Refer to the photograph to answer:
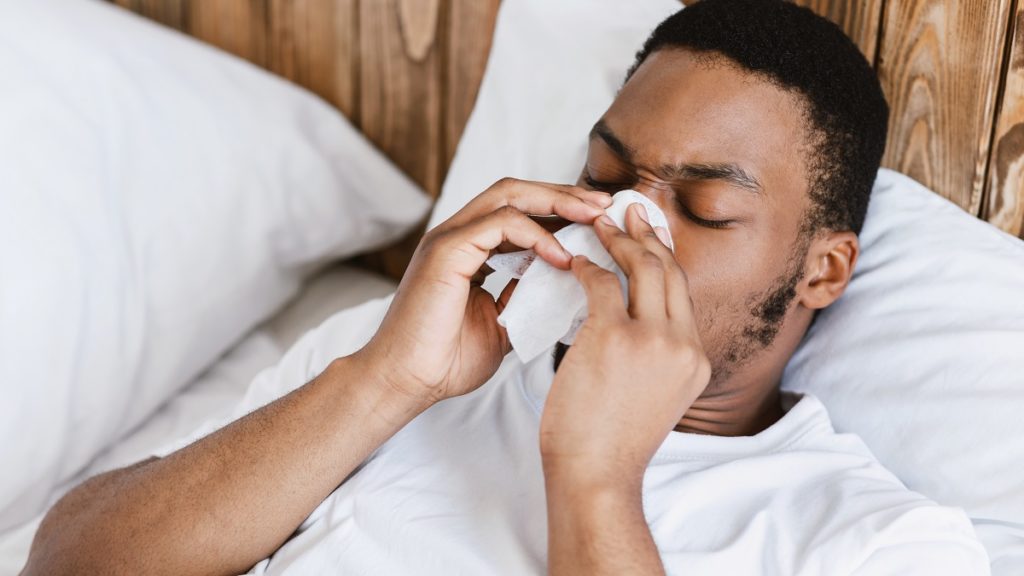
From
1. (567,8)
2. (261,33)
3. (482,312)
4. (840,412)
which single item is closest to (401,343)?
(482,312)

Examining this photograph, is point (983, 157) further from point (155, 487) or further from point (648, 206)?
point (155, 487)

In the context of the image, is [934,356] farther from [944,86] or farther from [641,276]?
[641,276]

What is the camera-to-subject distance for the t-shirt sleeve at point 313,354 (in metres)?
1.41

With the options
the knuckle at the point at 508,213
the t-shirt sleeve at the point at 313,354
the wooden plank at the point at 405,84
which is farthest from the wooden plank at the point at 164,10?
the knuckle at the point at 508,213

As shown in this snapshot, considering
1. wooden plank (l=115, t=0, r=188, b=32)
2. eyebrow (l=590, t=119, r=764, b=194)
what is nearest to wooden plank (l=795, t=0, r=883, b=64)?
eyebrow (l=590, t=119, r=764, b=194)

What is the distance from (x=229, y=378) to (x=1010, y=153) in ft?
4.07

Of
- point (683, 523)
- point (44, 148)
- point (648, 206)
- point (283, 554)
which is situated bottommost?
point (283, 554)

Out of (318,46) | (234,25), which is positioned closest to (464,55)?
(318,46)

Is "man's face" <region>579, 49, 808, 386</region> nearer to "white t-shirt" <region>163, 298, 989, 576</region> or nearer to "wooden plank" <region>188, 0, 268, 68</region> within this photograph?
"white t-shirt" <region>163, 298, 989, 576</region>

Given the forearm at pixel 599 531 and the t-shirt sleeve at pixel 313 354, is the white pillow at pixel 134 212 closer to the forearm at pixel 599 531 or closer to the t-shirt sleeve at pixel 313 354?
the t-shirt sleeve at pixel 313 354

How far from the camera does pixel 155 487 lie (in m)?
1.19

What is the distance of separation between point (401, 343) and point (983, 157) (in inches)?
30.1

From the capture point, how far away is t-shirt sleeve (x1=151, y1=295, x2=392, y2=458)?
1413mm

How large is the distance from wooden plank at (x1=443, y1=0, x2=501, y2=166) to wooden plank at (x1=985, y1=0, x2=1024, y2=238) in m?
0.79
